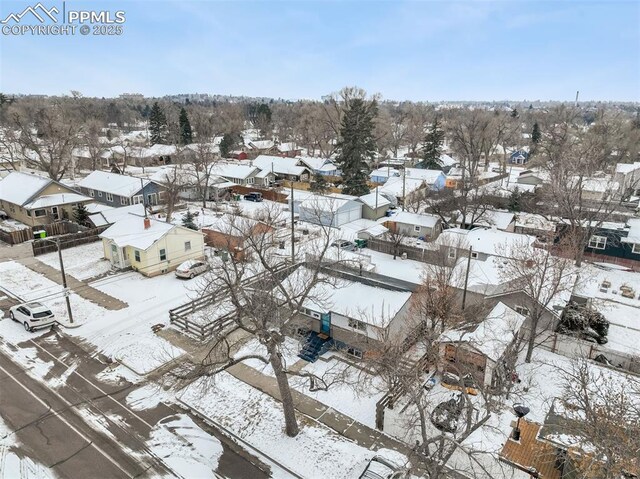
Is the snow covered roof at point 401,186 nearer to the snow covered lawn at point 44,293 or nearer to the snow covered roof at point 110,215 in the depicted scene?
the snow covered roof at point 110,215

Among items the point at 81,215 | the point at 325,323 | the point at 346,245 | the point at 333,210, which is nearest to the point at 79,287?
the point at 81,215

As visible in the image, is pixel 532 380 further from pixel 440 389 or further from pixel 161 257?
pixel 161 257

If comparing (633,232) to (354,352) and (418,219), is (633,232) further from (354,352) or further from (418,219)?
(354,352)

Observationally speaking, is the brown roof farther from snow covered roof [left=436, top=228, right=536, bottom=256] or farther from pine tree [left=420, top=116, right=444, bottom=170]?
pine tree [left=420, top=116, right=444, bottom=170]

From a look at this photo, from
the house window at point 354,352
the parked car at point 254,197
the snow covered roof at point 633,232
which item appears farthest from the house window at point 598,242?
the parked car at point 254,197

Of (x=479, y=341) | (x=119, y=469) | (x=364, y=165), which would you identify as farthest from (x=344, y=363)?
(x=364, y=165)

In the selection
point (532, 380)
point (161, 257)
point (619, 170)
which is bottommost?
point (532, 380)
